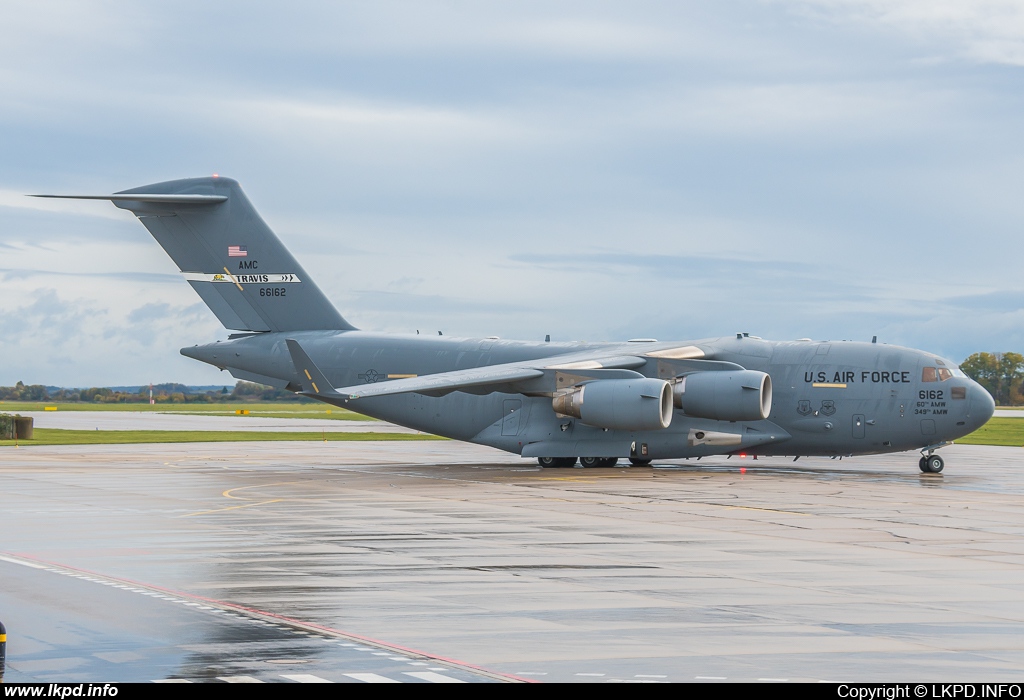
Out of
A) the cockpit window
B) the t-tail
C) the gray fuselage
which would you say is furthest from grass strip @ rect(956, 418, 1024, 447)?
the t-tail

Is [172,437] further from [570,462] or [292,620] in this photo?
[292,620]

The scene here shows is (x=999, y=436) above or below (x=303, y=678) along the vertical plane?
above

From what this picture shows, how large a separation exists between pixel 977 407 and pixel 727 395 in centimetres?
637

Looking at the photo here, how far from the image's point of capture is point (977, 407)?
3108 cm

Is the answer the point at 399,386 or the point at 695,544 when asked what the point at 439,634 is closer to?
the point at 695,544

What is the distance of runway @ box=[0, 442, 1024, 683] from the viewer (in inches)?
370

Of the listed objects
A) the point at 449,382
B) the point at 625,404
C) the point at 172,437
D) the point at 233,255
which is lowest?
the point at 172,437

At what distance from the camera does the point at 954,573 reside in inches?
561

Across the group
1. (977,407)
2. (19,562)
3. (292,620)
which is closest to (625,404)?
(977,407)

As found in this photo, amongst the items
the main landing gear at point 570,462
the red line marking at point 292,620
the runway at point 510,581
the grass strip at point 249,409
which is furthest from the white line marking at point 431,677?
the grass strip at point 249,409

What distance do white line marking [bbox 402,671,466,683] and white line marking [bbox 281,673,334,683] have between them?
2.05 feet

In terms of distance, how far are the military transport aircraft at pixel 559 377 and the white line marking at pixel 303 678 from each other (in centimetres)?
1875

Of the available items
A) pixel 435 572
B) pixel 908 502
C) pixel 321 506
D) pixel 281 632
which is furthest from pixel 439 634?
pixel 908 502

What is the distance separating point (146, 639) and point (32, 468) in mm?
23306
